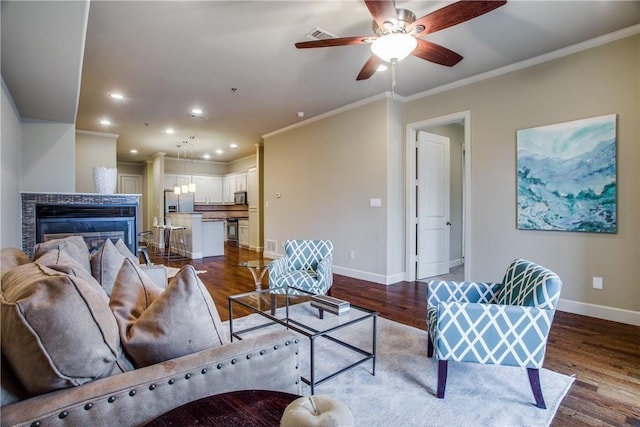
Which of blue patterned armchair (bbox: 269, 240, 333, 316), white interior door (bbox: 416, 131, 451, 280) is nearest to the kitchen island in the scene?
blue patterned armchair (bbox: 269, 240, 333, 316)

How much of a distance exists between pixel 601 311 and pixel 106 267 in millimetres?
4274

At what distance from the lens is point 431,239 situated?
199 inches

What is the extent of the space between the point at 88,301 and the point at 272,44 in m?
2.98

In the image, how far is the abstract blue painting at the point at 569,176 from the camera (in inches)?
123

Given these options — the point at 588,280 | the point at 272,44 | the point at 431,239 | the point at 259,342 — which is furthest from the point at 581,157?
the point at 259,342

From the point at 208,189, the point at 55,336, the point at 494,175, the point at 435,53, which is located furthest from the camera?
the point at 208,189

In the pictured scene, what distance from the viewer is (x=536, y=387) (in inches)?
72.5

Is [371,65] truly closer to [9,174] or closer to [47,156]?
[9,174]

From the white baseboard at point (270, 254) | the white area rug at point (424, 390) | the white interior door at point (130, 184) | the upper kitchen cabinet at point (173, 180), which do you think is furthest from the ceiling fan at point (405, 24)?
the white interior door at point (130, 184)

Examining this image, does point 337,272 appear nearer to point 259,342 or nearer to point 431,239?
point 431,239

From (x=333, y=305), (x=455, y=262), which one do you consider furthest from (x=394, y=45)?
(x=455, y=262)

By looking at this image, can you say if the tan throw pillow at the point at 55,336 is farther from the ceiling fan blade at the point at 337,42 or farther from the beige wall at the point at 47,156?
the beige wall at the point at 47,156

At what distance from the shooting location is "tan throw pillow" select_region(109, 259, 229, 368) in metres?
0.99

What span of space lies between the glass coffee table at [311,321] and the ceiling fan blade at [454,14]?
2040 millimetres
